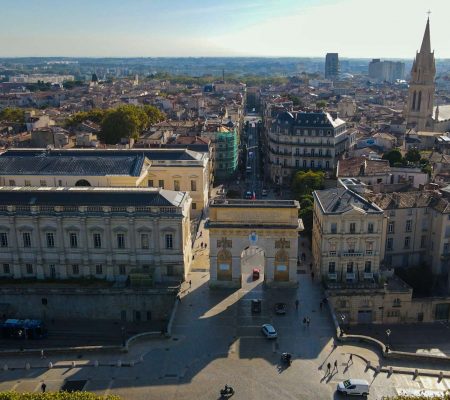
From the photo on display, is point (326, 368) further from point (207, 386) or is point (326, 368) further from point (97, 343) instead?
point (97, 343)

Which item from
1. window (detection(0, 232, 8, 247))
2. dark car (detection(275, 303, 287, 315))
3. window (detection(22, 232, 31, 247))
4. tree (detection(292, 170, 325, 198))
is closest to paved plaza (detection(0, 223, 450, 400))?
dark car (detection(275, 303, 287, 315))

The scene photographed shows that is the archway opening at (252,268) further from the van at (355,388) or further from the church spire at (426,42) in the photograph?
the church spire at (426,42)

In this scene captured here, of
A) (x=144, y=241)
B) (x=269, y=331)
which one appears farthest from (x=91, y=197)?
(x=269, y=331)

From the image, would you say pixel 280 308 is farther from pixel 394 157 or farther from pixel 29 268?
pixel 394 157

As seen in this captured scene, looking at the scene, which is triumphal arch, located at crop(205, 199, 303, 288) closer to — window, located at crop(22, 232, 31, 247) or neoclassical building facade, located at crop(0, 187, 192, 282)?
neoclassical building facade, located at crop(0, 187, 192, 282)

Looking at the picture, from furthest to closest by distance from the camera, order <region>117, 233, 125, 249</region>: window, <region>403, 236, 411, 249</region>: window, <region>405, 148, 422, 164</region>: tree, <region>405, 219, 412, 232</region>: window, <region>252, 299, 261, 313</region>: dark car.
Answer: <region>405, 148, 422, 164</region>: tree < <region>403, 236, 411, 249</region>: window < <region>405, 219, 412, 232</region>: window < <region>117, 233, 125, 249</region>: window < <region>252, 299, 261, 313</region>: dark car

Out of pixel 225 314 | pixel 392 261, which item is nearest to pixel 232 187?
pixel 392 261
